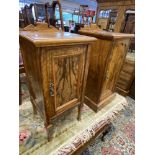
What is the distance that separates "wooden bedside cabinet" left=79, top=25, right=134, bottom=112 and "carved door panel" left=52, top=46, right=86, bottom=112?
251 millimetres

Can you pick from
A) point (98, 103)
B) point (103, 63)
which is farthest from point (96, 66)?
point (98, 103)

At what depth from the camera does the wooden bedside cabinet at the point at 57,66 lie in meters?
0.56

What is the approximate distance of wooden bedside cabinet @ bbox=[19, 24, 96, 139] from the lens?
0.56 meters

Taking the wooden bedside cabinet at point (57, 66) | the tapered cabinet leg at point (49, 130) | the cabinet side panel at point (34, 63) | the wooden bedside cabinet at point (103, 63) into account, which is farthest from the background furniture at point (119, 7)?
the tapered cabinet leg at point (49, 130)

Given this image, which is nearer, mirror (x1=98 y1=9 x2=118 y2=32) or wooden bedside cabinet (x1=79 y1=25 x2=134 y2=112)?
wooden bedside cabinet (x1=79 y1=25 x2=134 y2=112)

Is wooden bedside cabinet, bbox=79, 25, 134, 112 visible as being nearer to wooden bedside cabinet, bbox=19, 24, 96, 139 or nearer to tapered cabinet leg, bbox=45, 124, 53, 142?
wooden bedside cabinet, bbox=19, 24, 96, 139

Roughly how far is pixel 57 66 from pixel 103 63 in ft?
1.44

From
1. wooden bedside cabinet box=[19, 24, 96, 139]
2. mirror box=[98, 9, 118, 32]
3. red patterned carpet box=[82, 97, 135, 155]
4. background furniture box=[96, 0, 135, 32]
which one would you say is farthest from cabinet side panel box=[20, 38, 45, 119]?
mirror box=[98, 9, 118, 32]

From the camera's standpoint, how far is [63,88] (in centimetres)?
74

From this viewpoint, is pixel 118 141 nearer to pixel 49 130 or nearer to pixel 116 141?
pixel 116 141

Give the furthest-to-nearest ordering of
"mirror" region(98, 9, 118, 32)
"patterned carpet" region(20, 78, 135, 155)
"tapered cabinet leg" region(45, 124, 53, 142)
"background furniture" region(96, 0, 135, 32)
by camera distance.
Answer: "mirror" region(98, 9, 118, 32) < "background furniture" region(96, 0, 135, 32) < "patterned carpet" region(20, 78, 135, 155) < "tapered cabinet leg" region(45, 124, 53, 142)

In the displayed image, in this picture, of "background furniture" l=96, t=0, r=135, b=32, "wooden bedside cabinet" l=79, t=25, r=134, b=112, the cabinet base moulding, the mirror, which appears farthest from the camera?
the mirror
